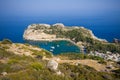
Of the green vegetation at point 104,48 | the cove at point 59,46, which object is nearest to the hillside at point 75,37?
the green vegetation at point 104,48

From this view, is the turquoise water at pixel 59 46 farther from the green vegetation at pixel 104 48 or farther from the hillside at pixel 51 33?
the hillside at pixel 51 33

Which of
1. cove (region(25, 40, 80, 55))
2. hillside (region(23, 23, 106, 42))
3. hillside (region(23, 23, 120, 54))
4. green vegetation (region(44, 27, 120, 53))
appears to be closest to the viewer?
green vegetation (region(44, 27, 120, 53))

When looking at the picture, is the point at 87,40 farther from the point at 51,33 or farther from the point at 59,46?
the point at 51,33

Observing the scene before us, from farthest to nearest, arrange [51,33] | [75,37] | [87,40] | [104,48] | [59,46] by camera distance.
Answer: [51,33] → [75,37] → [87,40] → [59,46] → [104,48]

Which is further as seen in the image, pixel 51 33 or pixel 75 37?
pixel 51 33

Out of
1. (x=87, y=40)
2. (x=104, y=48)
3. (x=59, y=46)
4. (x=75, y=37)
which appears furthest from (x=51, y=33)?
(x=104, y=48)

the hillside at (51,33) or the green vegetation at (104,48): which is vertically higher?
the hillside at (51,33)


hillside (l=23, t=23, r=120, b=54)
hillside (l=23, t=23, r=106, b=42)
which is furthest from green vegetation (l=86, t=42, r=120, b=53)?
hillside (l=23, t=23, r=106, b=42)

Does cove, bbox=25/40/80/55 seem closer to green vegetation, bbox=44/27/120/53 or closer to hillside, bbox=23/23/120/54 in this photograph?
hillside, bbox=23/23/120/54

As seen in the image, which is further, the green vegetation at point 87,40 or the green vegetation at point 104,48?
the green vegetation at point 87,40
